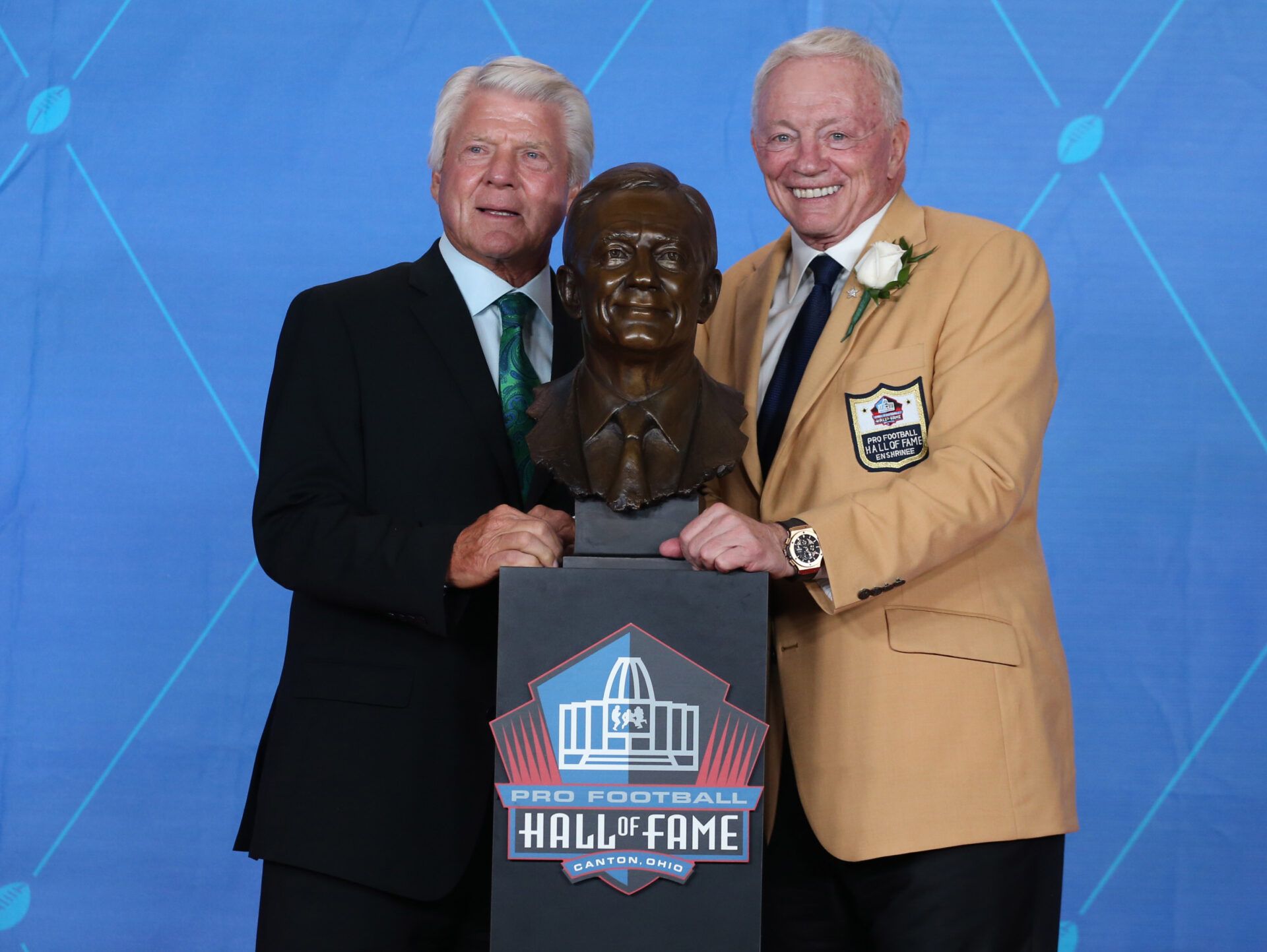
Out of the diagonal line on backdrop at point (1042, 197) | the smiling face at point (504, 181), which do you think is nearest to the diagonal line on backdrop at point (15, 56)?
the smiling face at point (504, 181)

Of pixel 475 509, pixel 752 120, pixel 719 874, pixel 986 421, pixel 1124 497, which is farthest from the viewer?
pixel 1124 497

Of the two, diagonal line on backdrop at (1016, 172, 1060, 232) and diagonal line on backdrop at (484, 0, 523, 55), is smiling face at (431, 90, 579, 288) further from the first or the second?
diagonal line on backdrop at (1016, 172, 1060, 232)

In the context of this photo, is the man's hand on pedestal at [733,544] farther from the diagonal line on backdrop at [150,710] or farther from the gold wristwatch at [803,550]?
the diagonal line on backdrop at [150,710]

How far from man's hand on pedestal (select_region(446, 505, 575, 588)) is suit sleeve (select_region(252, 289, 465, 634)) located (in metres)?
0.03

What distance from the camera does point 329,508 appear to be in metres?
2.45

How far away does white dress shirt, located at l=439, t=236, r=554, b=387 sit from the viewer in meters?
2.73

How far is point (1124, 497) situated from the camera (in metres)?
4.17

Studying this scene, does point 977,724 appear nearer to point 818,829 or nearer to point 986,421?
point 818,829

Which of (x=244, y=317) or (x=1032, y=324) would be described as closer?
(x=1032, y=324)

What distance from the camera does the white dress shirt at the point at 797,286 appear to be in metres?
2.64

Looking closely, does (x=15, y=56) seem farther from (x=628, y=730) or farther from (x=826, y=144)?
(x=628, y=730)

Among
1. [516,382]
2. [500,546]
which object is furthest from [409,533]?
[516,382]

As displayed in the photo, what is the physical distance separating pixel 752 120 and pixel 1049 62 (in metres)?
1.83

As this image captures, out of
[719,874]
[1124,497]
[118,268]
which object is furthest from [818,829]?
[118,268]
